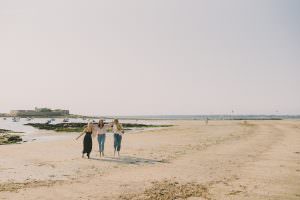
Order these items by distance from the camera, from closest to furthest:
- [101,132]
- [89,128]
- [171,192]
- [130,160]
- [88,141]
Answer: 1. [171,192]
2. [130,160]
3. [88,141]
4. [89,128]
5. [101,132]

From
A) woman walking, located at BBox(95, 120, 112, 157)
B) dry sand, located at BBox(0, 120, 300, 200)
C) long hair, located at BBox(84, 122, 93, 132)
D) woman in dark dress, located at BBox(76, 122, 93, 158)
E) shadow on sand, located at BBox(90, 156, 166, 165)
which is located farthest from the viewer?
woman walking, located at BBox(95, 120, 112, 157)

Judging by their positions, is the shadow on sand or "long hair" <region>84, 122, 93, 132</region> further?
"long hair" <region>84, 122, 93, 132</region>

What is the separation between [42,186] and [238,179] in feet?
23.1

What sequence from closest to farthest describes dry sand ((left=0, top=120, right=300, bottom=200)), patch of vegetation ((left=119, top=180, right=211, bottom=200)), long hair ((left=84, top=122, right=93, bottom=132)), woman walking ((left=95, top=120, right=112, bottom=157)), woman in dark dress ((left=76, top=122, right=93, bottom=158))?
patch of vegetation ((left=119, top=180, right=211, bottom=200))
dry sand ((left=0, top=120, right=300, bottom=200))
woman in dark dress ((left=76, top=122, right=93, bottom=158))
long hair ((left=84, top=122, right=93, bottom=132))
woman walking ((left=95, top=120, right=112, bottom=157))

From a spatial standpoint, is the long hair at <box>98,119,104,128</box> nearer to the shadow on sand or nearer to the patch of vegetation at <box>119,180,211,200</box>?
the shadow on sand

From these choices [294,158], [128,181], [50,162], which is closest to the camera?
[128,181]

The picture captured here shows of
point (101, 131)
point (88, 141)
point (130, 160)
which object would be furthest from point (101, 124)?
point (130, 160)

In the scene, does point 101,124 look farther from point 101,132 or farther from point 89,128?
point 89,128

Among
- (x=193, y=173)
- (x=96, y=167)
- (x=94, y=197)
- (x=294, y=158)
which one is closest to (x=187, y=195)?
(x=94, y=197)

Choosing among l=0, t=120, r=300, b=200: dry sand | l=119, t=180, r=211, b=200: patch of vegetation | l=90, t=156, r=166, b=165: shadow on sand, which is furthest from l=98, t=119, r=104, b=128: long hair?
l=119, t=180, r=211, b=200: patch of vegetation

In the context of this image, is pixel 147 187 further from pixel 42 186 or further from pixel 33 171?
pixel 33 171

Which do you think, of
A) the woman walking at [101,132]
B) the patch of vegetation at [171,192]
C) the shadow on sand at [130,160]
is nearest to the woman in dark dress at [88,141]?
the woman walking at [101,132]

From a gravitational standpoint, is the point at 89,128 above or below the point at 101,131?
above

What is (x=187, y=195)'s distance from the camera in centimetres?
1113
